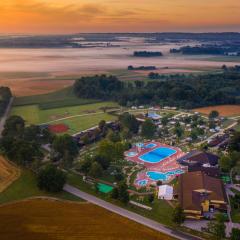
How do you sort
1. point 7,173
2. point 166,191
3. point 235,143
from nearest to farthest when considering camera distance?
point 166,191
point 7,173
point 235,143

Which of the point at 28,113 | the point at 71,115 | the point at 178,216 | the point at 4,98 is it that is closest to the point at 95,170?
the point at 178,216

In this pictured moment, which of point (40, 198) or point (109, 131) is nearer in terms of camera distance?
point (40, 198)

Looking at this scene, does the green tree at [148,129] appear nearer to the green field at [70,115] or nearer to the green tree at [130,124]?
the green tree at [130,124]

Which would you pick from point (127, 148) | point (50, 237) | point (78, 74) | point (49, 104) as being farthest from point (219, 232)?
point (78, 74)

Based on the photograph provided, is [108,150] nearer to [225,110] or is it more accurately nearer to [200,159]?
[200,159]

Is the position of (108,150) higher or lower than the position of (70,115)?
higher

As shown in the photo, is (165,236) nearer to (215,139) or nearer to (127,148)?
(127,148)
